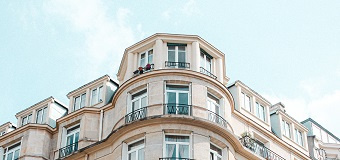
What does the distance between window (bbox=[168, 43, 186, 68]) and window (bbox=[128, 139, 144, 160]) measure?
197 inches

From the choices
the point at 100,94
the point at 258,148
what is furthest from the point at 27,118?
the point at 258,148

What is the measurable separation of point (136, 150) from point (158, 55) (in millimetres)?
5539

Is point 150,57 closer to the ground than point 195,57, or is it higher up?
higher up

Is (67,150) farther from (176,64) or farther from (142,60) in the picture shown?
(176,64)

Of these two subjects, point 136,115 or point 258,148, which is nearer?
point 136,115

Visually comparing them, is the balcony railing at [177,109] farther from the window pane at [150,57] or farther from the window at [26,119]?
the window at [26,119]

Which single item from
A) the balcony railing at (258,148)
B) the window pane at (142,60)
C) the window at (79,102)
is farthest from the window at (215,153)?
the window at (79,102)

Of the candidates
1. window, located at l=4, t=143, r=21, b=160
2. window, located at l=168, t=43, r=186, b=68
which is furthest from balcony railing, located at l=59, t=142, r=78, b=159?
window, located at l=168, t=43, r=186, b=68

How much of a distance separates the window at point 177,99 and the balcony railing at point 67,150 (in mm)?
6163

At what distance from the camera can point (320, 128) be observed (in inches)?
1918

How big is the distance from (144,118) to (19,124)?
11.4 metres

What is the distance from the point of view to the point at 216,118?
3550 cm

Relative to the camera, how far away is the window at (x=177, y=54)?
37031 millimetres

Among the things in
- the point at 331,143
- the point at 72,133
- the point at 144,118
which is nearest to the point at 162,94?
the point at 144,118
